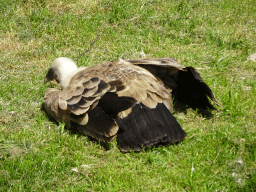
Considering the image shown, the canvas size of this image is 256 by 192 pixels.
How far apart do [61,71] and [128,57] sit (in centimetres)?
146

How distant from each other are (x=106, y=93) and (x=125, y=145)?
2.38ft

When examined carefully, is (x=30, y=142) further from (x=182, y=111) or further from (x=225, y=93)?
(x=225, y=93)

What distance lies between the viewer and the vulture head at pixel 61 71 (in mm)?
5191

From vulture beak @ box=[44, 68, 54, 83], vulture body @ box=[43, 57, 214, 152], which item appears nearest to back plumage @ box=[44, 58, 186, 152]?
vulture body @ box=[43, 57, 214, 152]

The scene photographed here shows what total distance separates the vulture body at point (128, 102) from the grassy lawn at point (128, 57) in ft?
0.67

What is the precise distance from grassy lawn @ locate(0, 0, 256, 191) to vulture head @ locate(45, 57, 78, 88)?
22cm

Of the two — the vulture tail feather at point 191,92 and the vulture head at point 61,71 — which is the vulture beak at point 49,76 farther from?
the vulture tail feather at point 191,92

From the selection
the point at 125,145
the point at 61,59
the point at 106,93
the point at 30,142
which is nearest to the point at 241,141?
the point at 125,145

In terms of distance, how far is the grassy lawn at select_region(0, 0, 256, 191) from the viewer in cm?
357

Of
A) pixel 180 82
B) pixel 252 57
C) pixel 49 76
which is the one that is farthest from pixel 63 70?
pixel 252 57

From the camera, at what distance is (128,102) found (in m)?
4.04

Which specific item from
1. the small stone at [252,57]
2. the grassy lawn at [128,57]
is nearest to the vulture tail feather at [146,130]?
the grassy lawn at [128,57]

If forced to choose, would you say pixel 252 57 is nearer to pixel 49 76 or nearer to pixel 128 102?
pixel 128 102

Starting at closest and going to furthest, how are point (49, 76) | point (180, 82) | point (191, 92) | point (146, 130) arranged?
point (146, 130) → point (191, 92) → point (180, 82) → point (49, 76)
